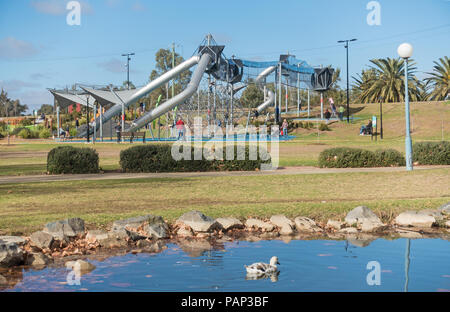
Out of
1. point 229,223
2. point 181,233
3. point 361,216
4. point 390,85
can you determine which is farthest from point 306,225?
point 390,85

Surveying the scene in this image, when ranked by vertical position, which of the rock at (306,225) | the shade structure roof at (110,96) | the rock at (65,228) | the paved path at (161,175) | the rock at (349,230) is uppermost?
the shade structure roof at (110,96)

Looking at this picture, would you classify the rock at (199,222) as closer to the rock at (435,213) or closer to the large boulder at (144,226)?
the large boulder at (144,226)

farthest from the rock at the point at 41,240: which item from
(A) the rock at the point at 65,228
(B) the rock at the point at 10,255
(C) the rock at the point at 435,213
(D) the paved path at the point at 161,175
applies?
(D) the paved path at the point at 161,175

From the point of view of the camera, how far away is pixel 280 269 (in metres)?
9.09

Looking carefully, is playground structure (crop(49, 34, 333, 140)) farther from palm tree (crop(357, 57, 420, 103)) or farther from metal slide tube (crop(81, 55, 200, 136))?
palm tree (crop(357, 57, 420, 103))

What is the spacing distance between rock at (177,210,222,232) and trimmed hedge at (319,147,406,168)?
12.7 meters

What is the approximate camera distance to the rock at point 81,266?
909 centimetres

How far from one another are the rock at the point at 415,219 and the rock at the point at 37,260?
22.7 ft

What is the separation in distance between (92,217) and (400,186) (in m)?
9.46

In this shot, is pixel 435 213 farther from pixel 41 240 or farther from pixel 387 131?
pixel 387 131

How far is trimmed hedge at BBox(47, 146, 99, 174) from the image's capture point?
2247cm
